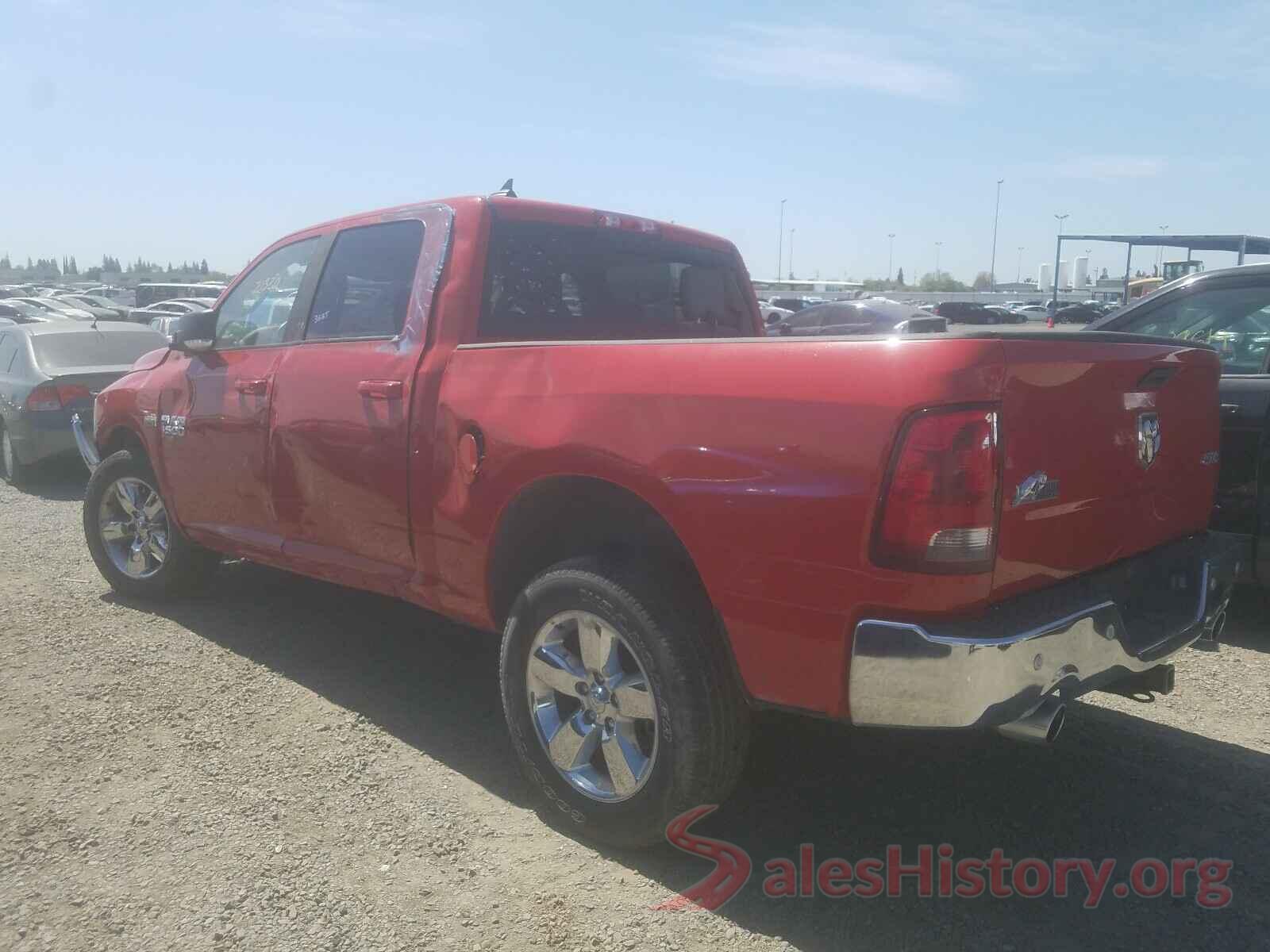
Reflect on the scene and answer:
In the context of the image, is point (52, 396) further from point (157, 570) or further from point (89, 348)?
point (157, 570)

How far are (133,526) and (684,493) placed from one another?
3.94m

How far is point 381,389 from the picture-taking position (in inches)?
144

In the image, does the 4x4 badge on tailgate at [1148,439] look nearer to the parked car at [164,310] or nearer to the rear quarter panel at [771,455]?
the rear quarter panel at [771,455]

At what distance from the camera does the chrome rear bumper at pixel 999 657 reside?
225cm

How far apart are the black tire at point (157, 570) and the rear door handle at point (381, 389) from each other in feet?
6.39

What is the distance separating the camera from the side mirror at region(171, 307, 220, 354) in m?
4.75

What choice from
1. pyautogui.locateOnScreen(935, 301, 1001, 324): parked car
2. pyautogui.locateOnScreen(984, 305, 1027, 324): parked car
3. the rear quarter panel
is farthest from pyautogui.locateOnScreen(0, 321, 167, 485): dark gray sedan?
pyautogui.locateOnScreen(935, 301, 1001, 324): parked car

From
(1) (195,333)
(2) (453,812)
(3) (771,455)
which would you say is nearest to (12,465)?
(1) (195,333)

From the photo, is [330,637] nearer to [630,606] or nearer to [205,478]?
[205,478]

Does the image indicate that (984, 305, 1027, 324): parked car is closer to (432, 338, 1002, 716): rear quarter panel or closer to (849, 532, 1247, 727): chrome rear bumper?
(849, 532, 1247, 727): chrome rear bumper

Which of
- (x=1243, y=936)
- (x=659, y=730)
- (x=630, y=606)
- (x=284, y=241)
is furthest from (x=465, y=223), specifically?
(x=1243, y=936)

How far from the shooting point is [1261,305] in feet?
15.7

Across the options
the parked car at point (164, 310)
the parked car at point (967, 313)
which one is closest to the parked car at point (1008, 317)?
the parked car at point (967, 313)

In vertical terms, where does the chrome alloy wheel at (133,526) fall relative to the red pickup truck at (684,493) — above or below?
below
